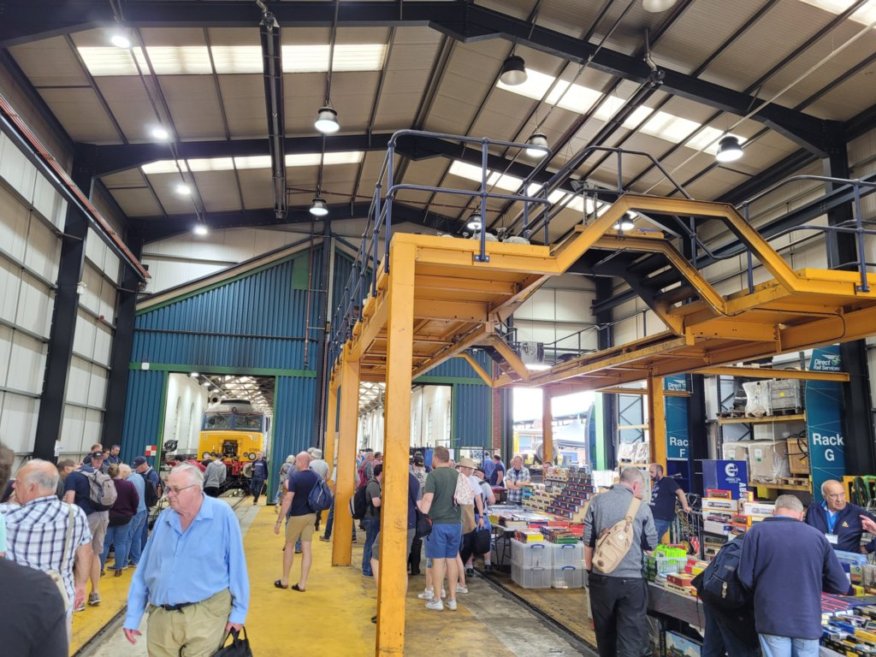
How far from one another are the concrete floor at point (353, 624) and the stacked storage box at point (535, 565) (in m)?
0.49

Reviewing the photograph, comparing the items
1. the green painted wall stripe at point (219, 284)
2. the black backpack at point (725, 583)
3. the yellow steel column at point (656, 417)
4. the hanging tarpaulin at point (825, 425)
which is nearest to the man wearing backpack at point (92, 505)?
the black backpack at point (725, 583)

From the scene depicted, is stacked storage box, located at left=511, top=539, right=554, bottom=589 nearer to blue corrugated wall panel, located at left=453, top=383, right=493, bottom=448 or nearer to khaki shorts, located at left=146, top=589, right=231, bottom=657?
khaki shorts, located at left=146, top=589, right=231, bottom=657

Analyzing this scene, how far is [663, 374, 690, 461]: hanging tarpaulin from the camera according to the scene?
20.0m

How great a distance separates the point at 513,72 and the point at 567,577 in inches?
364

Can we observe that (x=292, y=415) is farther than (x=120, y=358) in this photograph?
Yes

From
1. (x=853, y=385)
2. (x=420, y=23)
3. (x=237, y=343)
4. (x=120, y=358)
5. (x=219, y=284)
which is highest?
(x=420, y=23)

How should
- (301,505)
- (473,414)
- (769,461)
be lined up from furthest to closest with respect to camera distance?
1. (473,414)
2. (769,461)
3. (301,505)

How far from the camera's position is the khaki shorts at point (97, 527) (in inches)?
331

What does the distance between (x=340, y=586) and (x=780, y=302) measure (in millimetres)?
7720

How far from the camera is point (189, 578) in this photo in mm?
3891

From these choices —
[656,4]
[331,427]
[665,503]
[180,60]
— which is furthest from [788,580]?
[180,60]

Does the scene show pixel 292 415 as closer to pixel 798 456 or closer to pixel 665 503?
pixel 665 503

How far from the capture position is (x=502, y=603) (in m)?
8.80

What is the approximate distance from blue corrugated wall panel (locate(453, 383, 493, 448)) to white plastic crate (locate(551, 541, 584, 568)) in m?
12.5
